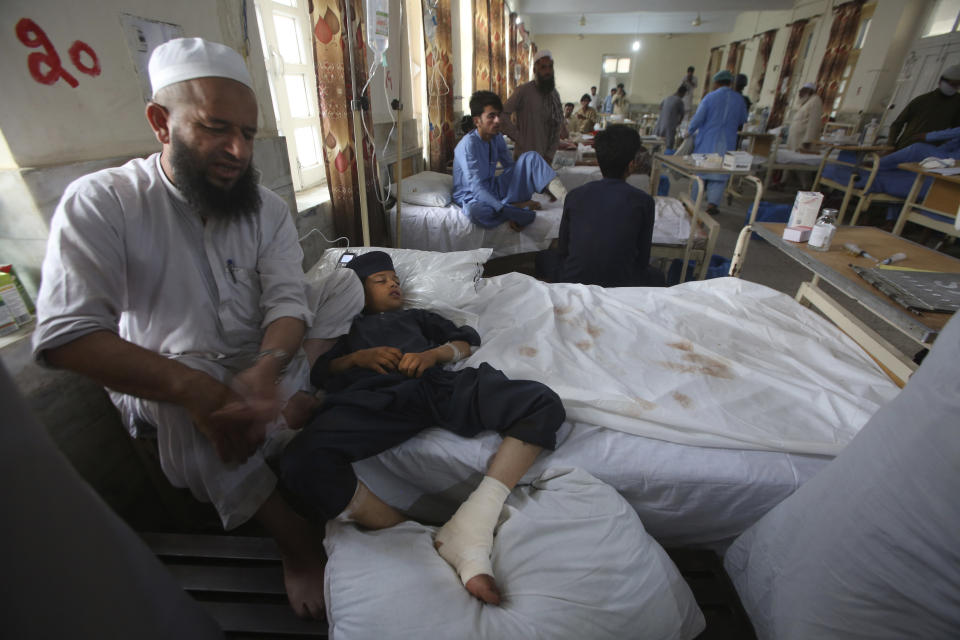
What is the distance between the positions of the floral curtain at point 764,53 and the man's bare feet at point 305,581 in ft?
41.9

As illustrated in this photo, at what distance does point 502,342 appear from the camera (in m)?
1.61

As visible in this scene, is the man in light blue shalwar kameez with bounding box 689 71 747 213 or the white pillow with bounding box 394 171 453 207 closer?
the white pillow with bounding box 394 171 453 207

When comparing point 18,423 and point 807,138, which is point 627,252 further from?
point 807,138

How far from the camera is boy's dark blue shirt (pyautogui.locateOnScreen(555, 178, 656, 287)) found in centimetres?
216

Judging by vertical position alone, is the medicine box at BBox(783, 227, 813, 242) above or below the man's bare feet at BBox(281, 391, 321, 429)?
above

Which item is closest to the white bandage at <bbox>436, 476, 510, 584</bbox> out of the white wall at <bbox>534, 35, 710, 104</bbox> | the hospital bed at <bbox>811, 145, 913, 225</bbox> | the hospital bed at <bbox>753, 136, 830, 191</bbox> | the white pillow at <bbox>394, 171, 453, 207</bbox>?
the white pillow at <bbox>394, 171, 453, 207</bbox>

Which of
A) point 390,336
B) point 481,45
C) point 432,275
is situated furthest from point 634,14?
point 390,336

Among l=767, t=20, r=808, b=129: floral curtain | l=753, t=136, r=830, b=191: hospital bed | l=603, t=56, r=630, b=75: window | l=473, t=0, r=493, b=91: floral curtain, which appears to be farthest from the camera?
l=603, t=56, r=630, b=75: window

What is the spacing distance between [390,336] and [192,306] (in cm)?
63

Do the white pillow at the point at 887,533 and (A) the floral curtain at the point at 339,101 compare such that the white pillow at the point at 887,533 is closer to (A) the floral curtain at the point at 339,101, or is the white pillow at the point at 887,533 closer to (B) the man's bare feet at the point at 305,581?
(B) the man's bare feet at the point at 305,581

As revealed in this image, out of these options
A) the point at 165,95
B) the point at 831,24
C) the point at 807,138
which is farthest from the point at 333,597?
the point at 831,24

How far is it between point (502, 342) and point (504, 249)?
5.95 ft

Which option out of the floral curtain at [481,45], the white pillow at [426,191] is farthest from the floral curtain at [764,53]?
the white pillow at [426,191]

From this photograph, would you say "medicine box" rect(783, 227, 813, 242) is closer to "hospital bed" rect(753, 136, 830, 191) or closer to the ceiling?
"hospital bed" rect(753, 136, 830, 191)
